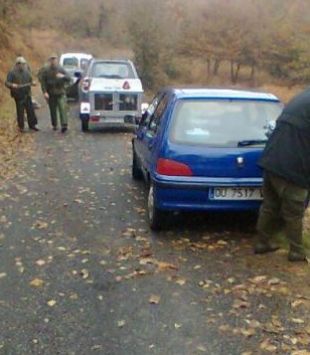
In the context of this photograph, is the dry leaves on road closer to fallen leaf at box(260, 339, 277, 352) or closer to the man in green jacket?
→ fallen leaf at box(260, 339, 277, 352)

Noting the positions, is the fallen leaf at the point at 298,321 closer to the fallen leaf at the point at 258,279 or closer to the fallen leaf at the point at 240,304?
the fallen leaf at the point at 240,304

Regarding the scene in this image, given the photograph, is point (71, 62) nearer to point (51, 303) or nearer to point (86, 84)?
point (86, 84)

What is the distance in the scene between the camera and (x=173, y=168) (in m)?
6.27

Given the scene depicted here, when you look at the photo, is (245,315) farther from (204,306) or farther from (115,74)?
(115,74)

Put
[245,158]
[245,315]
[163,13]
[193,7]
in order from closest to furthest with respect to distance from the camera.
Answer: [245,315]
[245,158]
[163,13]
[193,7]

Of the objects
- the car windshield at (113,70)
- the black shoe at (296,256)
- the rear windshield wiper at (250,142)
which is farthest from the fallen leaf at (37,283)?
the car windshield at (113,70)

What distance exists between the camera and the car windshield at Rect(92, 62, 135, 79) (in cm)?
1584

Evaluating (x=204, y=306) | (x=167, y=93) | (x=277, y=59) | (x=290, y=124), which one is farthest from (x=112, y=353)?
(x=277, y=59)

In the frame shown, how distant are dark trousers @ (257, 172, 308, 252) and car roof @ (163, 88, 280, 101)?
1425mm

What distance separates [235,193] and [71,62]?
2154 centimetres

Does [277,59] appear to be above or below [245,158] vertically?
below

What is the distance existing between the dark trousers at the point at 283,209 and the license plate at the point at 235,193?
40 cm

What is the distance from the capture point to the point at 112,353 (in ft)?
13.3

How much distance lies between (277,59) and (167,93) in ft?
169
